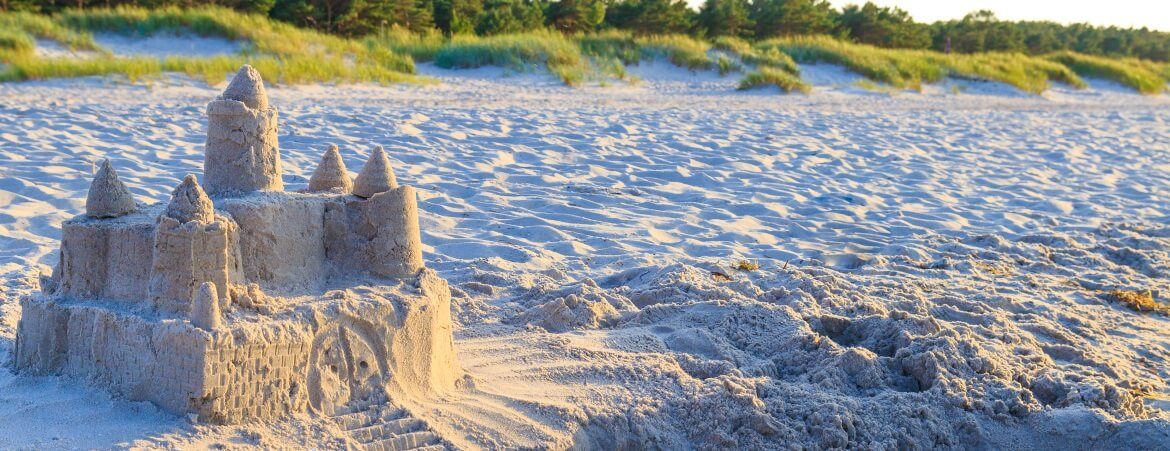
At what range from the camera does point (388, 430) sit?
296cm

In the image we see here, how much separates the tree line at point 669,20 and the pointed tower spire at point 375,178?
621 inches

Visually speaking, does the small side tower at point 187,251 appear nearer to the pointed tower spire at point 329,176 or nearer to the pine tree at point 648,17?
the pointed tower spire at point 329,176

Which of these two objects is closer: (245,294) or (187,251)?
(187,251)

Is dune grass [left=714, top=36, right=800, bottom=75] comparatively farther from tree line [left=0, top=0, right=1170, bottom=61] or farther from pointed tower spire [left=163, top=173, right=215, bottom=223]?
pointed tower spire [left=163, top=173, right=215, bottom=223]

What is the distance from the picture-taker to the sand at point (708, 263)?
3.43 m

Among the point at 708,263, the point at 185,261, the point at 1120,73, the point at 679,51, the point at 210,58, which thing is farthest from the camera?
the point at 1120,73

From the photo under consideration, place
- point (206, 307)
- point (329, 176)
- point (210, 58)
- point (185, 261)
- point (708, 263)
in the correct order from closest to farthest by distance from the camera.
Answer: point (206, 307) → point (185, 261) → point (329, 176) → point (708, 263) → point (210, 58)

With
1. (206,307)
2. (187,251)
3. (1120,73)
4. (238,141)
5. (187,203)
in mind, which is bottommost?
(1120,73)

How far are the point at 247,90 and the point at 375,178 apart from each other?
0.48 meters

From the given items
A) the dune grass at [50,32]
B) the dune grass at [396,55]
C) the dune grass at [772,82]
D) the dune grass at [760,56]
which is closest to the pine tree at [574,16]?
the dune grass at [396,55]

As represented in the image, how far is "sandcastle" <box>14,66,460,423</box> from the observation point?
280cm

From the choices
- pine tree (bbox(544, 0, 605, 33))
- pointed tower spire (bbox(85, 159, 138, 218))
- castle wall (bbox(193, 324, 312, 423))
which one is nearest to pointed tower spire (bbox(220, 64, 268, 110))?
pointed tower spire (bbox(85, 159, 138, 218))

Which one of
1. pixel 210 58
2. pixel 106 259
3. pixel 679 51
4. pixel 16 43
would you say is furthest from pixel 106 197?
pixel 679 51

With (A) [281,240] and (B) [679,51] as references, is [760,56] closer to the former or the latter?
(B) [679,51]
